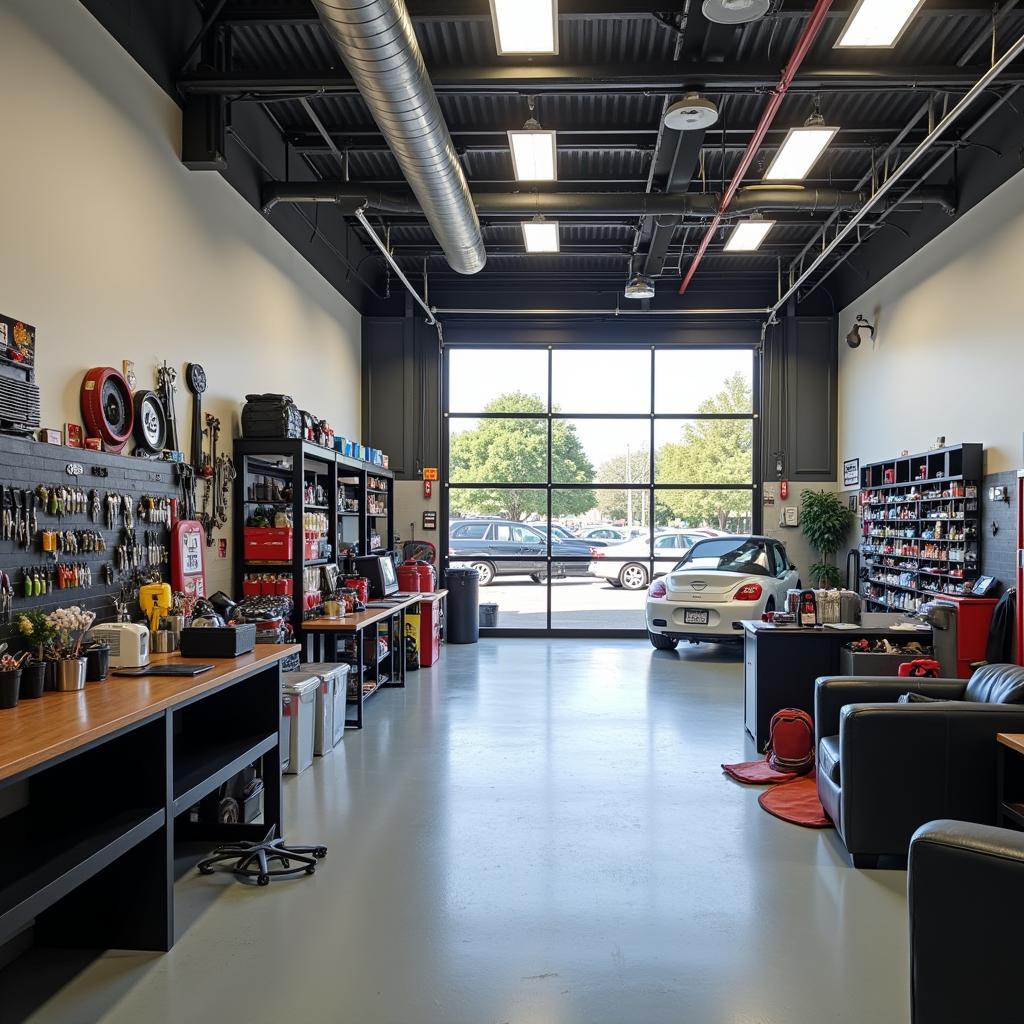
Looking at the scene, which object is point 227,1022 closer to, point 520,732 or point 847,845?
point 847,845

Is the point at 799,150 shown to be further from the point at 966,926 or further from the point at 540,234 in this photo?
the point at 966,926

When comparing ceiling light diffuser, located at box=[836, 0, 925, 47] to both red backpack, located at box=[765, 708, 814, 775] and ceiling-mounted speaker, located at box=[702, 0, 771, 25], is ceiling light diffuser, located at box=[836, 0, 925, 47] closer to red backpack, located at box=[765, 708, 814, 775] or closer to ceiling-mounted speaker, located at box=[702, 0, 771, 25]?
ceiling-mounted speaker, located at box=[702, 0, 771, 25]

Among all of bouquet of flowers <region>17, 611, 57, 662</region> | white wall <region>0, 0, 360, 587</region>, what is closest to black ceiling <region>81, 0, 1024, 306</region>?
white wall <region>0, 0, 360, 587</region>

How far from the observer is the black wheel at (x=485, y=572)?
37.4ft

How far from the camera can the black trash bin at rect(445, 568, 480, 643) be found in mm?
10727

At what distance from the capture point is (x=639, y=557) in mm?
11469

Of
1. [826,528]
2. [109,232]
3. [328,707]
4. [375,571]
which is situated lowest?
[328,707]

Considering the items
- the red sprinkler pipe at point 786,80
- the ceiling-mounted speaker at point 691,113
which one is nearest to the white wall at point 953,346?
the red sprinkler pipe at point 786,80

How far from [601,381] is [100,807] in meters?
9.32

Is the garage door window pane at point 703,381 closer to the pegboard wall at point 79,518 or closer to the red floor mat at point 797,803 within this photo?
the red floor mat at point 797,803

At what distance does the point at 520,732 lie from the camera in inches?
240

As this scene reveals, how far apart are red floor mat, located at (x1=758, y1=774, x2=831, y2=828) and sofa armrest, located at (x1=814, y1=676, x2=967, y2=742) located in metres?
0.38

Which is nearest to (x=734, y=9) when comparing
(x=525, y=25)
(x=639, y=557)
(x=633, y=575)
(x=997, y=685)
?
(x=525, y=25)

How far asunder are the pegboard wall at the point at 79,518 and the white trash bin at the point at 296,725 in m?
1.01
